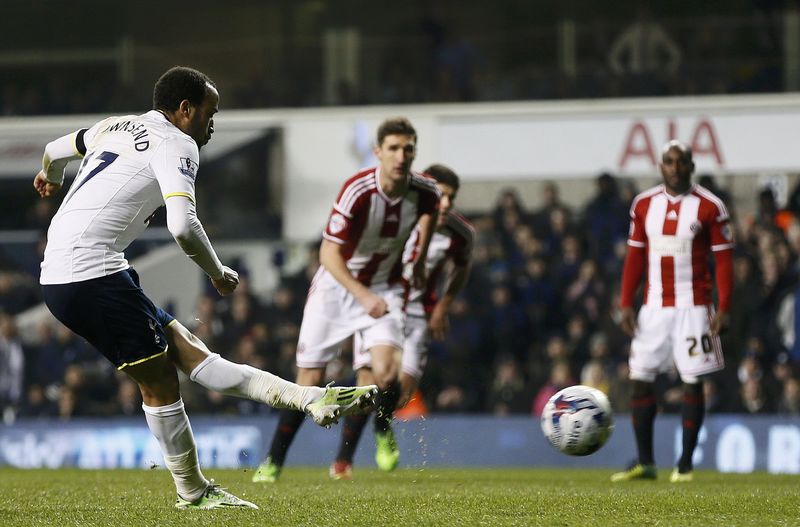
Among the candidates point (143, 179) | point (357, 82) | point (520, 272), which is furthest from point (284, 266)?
point (143, 179)

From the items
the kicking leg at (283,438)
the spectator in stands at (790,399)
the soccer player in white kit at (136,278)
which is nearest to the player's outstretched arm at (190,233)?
the soccer player in white kit at (136,278)

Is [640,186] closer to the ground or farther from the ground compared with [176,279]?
farther from the ground

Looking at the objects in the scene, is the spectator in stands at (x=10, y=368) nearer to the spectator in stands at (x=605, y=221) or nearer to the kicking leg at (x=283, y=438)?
the spectator in stands at (x=605, y=221)

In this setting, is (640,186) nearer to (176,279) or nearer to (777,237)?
(777,237)

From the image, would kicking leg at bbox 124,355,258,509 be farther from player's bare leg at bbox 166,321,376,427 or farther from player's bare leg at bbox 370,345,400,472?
player's bare leg at bbox 370,345,400,472

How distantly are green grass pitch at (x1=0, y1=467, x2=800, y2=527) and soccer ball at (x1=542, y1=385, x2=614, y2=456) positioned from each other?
0.27 meters

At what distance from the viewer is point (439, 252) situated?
11.0 metres

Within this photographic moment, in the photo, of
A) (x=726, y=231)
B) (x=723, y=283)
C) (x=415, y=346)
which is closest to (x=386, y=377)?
(x=415, y=346)

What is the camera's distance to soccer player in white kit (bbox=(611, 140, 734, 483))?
9852 millimetres

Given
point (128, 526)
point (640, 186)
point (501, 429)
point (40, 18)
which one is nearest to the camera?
point (128, 526)

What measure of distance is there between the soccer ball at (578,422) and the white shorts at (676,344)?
79.3 inches

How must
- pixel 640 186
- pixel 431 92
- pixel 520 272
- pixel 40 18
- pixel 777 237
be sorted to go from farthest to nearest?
pixel 40 18 < pixel 431 92 < pixel 640 186 < pixel 520 272 < pixel 777 237

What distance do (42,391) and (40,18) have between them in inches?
299

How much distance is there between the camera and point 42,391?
16.8m
